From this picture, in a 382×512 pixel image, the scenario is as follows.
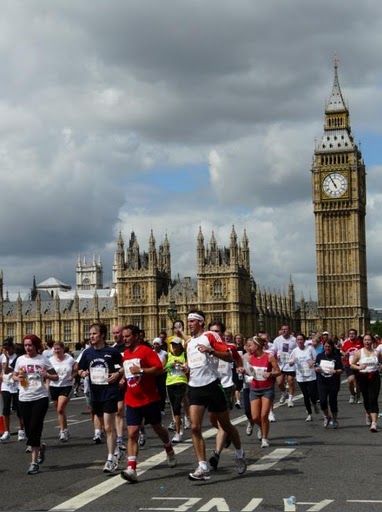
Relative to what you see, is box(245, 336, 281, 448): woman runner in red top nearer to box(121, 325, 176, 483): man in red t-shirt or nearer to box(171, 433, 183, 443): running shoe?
box(171, 433, 183, 443): running shoe

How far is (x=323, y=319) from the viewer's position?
11212cm

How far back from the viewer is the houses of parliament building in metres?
100

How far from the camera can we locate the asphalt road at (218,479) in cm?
1016

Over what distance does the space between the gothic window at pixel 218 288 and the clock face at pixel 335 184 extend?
21.7 metres

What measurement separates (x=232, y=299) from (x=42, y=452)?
278 ft

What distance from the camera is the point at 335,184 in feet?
375

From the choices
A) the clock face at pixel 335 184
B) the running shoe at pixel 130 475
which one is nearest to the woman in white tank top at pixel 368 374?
the running shoe at pixel 130 475

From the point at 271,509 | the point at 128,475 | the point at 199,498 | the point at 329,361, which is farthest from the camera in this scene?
the point at 329,361

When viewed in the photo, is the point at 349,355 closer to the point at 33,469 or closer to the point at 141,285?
the point at 33,469

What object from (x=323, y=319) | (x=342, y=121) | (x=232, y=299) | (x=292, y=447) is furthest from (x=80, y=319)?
(x=292, y=447)

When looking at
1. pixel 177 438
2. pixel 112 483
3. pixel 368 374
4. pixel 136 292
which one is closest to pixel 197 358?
pixel 112 483

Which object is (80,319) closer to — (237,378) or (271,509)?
(237,378)

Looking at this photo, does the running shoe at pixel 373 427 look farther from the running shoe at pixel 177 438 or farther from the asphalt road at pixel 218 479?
the running shoe at pixel 177 438

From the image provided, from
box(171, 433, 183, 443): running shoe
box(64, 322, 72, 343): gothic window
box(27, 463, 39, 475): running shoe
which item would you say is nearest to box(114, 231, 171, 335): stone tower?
box(64, 322, 72, 343): gothic window
